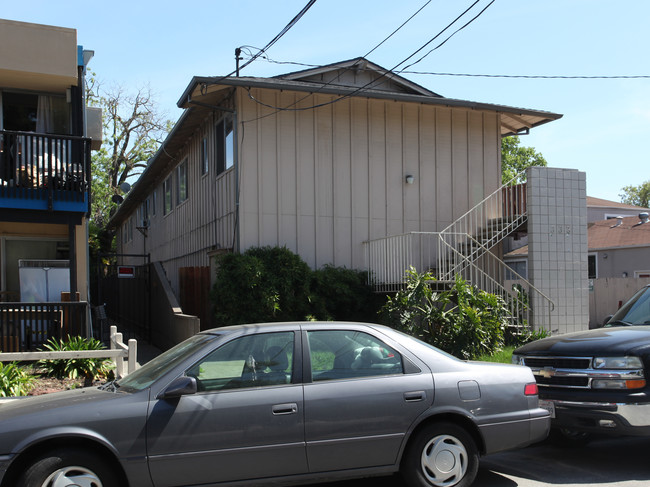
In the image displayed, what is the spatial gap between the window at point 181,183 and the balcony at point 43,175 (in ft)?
22.6

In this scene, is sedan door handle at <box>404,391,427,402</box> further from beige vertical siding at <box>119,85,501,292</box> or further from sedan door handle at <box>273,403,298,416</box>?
beige vertical siding at <box>119,85,501,292</box>

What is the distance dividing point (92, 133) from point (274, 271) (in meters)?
5.41

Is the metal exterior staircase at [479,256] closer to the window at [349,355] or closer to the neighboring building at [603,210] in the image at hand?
the window at [349,355]

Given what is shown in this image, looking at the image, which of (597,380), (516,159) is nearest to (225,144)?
(597,380)

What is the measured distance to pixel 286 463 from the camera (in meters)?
4.59

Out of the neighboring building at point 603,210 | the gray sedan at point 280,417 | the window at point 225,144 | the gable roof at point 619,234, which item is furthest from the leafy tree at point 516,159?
the gray sedan at point 280,417

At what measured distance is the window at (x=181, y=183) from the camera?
18367mm

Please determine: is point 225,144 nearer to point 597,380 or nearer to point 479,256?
point 479,256

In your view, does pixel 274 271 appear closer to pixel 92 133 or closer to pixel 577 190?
pixel 92 133

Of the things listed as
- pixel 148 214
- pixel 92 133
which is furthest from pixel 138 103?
pixel 92 133

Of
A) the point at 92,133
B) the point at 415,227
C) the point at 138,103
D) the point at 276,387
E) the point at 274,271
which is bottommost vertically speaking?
the point at 276,387

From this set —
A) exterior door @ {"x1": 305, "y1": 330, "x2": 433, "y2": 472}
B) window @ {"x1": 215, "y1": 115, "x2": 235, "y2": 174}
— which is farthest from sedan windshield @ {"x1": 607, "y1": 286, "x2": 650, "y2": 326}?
window @ {"x1": 215, "y1": 115, "x2": 235, "y2": 174}

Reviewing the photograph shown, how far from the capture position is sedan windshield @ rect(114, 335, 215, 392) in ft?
15.6

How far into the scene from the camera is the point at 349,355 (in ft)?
16.7
